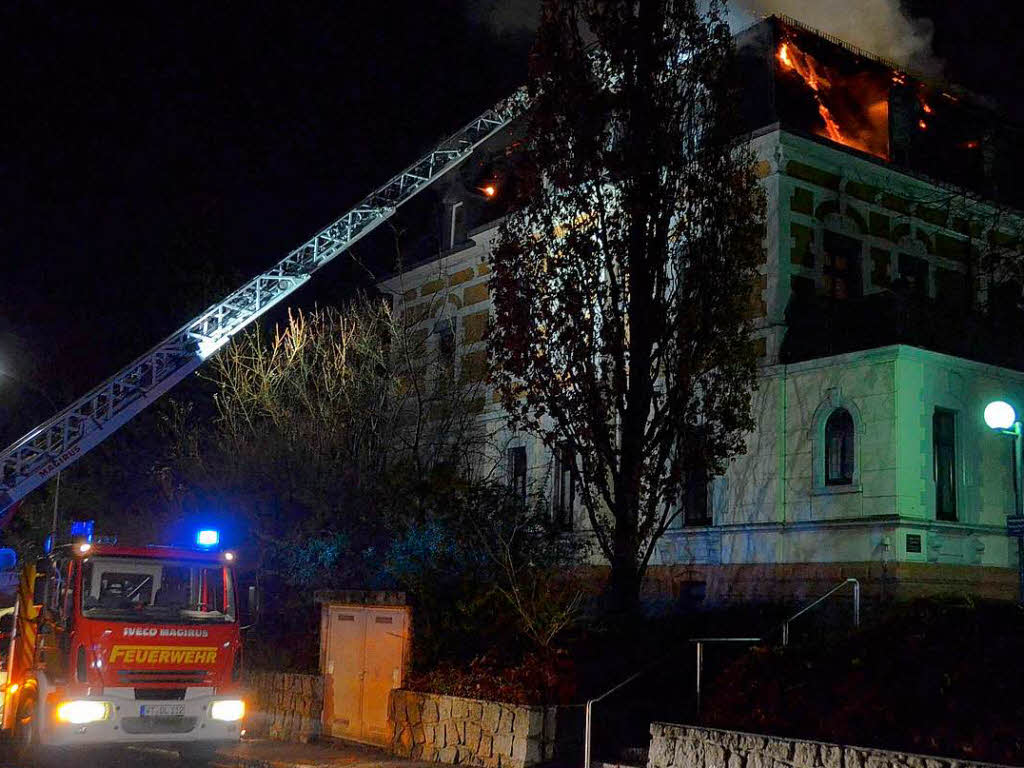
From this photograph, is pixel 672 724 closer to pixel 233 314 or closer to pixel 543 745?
pixel 543 745

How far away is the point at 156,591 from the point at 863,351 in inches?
497

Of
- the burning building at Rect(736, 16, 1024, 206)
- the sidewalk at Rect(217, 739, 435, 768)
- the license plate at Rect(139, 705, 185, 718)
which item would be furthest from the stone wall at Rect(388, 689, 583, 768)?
the burning building at Rect(736, 16, 1024, 206)

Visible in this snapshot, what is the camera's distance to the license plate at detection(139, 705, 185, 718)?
554 inches

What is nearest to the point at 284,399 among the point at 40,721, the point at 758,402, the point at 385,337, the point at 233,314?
the point at 385,337

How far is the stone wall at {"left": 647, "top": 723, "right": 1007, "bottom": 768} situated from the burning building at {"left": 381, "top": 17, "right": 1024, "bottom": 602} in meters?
6.32

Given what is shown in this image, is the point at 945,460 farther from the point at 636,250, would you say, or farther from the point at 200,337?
the point at 200,337

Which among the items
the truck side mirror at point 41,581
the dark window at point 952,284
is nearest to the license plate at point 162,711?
the truck side mirror at point 41,581

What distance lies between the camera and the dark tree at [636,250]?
1750 cm

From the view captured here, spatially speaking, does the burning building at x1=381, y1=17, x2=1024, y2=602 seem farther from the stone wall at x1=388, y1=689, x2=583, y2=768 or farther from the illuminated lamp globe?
the stone wall at x1=388, y1=689, x2=583, y2=768

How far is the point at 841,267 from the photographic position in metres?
24.3

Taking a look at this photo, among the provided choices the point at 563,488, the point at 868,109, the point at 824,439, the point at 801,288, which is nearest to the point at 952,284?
the point at 868,109

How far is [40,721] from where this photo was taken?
45.9 ft

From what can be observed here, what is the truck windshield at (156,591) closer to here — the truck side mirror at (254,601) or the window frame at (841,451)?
the truck side mirror at (254,601)

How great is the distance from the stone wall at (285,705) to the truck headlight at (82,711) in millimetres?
4456
